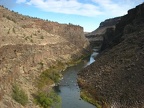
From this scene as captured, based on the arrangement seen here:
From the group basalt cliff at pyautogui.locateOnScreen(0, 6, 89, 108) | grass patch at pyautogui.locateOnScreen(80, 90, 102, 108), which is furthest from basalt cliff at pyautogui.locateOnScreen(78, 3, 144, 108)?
basalt cliff at pyautogui.locateOnScreen(0, 6, 89, 108)

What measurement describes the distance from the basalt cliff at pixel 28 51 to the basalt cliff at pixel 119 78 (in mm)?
9997

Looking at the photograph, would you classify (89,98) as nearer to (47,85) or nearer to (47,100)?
(47,85)

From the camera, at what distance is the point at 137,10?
105m

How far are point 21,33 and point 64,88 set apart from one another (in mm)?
25121

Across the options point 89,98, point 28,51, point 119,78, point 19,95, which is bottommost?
point 89,98

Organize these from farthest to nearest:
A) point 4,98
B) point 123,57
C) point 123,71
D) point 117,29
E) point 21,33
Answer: point 117,29 < point 21,33 < point 123,57 < point 123,71 < point 4,98

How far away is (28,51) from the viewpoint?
6656 centimetres

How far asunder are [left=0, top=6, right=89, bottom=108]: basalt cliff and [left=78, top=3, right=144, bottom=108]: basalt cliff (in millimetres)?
9997

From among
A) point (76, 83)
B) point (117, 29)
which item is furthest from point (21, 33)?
point (117, 29)

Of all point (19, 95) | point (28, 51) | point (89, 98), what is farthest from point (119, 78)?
point (19, 95)

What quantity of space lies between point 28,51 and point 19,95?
2579 centimetres

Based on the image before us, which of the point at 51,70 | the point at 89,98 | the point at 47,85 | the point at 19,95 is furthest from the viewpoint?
the point at 51,70

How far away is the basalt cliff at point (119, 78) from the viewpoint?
160ft

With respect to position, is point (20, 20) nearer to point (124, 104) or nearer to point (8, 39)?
point (8, 39)
